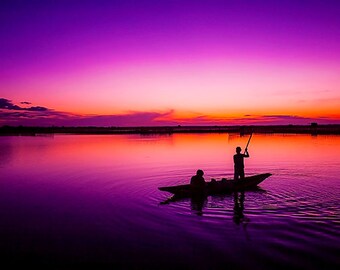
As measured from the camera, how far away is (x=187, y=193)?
56.2 feet

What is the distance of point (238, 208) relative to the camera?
1493cm

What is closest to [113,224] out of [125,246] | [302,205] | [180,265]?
[125,246]

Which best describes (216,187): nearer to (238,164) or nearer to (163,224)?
(238,164)

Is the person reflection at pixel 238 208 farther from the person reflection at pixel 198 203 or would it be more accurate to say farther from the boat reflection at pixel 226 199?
the person reflection at pixel 198 203

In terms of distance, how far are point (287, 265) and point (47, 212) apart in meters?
10.8

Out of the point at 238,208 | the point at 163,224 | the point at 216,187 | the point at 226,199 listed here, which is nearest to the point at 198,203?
the point at 226,199

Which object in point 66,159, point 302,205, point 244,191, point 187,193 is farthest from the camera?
point 66,159

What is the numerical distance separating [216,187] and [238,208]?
302 cm

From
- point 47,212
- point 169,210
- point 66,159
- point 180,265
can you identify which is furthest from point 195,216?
point 66,159

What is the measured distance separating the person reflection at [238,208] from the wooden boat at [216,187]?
480 mm

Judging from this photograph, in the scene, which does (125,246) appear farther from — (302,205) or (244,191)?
(244,191)

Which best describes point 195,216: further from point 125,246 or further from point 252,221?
point 125,246

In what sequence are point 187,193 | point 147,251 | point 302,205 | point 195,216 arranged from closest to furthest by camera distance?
point 147,251 < point 195,216 < point 302,205 < point 187,193

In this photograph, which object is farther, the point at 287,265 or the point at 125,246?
the point at 125,246
